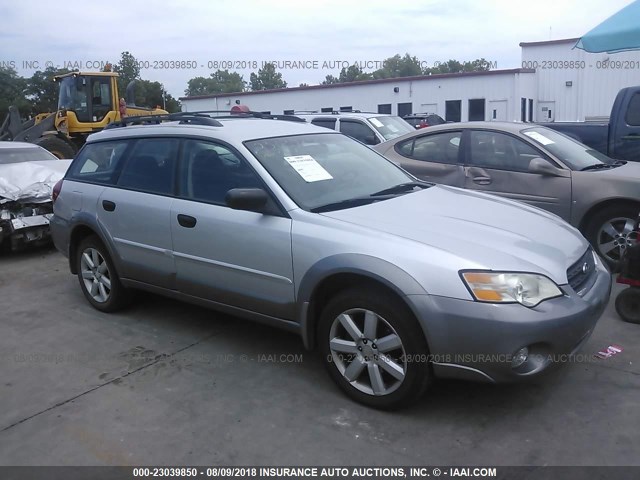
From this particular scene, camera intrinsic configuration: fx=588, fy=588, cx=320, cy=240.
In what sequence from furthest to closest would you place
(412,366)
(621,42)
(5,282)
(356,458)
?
(621,42)
(5,282)
(412,366)
(356,458)

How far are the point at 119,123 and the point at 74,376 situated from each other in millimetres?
2581

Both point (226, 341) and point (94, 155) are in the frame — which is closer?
point (226, 341)

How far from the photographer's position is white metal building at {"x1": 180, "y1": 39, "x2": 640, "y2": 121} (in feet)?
81.5

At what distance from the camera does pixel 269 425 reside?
3.32 meters

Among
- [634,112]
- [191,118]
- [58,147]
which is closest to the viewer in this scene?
[191,118]


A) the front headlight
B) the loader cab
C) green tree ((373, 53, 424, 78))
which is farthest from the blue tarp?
green tree ((373, 53, 424, 78))

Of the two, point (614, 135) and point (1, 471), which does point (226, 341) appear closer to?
point (1, 471)

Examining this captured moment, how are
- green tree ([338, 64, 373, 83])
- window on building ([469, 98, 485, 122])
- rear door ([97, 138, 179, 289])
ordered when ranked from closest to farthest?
rear door ([97, 138, 179, 289]) → window on building ([469, 98, 485, 122]) → green tree ([338, 64, 373, 83])

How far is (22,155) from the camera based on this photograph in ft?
28.3

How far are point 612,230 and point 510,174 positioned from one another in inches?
46.3

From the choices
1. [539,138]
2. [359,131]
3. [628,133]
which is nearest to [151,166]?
[539,138]

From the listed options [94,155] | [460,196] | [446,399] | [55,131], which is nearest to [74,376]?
[94,155]

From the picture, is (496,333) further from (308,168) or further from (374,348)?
(308,168)

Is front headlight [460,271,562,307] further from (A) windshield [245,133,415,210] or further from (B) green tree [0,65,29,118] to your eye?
(B) green tree [0,65,29,118]
